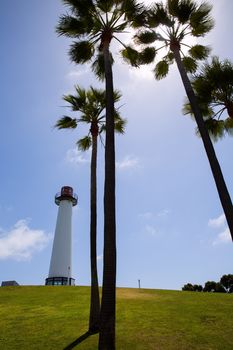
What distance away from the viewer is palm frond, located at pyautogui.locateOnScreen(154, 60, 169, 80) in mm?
18359

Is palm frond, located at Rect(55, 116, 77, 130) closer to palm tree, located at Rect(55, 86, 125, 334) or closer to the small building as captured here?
palm tree, located at Rect(55, 86, 125, 334)

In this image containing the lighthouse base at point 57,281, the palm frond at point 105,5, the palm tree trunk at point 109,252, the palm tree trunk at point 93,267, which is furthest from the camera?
the lighthouse base at point 57,281

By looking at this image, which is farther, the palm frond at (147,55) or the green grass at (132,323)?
the palm frond at (147,55)

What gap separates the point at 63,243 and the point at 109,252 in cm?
3646

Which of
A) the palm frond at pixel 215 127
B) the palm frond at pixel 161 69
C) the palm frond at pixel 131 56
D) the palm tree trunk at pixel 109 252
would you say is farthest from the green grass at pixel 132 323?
the palm frond at pixel 131 56

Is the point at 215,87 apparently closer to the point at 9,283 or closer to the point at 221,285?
the point at 9,283

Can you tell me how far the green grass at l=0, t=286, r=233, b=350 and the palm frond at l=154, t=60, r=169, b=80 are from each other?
1249cm

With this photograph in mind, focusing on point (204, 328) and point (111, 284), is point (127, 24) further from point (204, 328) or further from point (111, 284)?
point (204, 328)

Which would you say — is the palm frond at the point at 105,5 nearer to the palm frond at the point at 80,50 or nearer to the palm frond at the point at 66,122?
the palm frond at the point at 80,50

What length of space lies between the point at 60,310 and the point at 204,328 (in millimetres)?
8377

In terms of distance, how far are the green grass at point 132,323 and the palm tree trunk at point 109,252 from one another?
120 inches

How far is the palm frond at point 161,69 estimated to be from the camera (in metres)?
18.4

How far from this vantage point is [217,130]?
17.6 m

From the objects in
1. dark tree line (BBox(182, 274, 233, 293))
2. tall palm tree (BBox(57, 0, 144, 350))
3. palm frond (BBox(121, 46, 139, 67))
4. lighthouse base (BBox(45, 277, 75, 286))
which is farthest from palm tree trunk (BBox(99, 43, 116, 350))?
dark tree line (BBox(182, 274, 233, 293))
